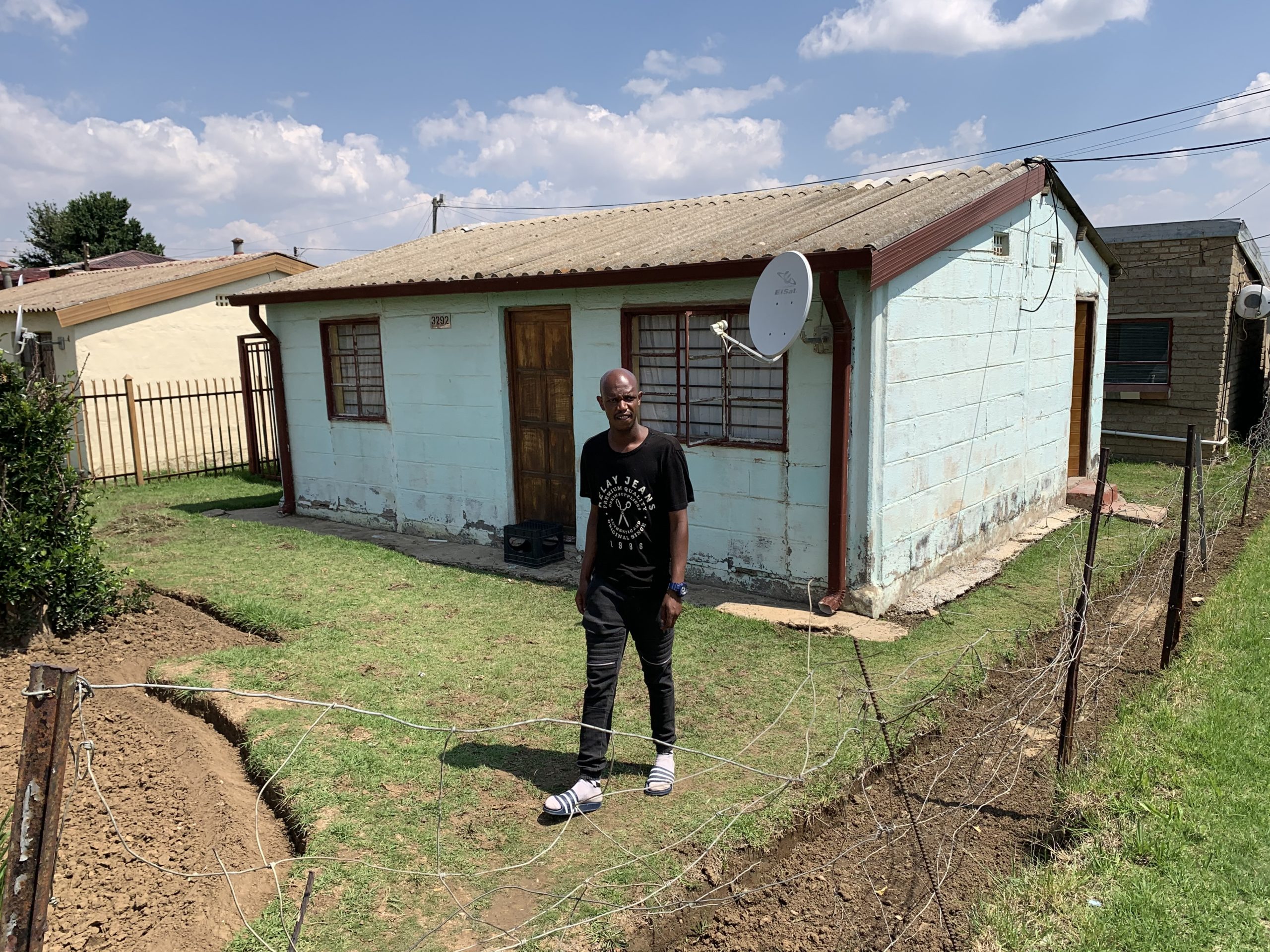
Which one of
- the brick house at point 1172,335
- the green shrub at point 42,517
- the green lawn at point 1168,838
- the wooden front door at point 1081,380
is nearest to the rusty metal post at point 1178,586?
the green lawn at point 1168,838

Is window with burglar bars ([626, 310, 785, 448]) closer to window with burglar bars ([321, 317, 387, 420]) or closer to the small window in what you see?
window with burglar bars ([321, 317, 387, 420])

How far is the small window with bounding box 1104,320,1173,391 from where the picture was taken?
14.7 m

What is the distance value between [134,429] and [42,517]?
901 cm

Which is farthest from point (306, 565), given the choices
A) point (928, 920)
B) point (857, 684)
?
point (928, 920)

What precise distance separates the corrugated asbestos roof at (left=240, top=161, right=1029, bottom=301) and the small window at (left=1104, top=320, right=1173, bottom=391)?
24.6 ft

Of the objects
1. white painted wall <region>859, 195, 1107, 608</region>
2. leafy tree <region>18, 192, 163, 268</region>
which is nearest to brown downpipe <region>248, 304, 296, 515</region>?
white painted wall <region>859, 195, 1107, 608</region>

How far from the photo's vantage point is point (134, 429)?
14219 millimetres

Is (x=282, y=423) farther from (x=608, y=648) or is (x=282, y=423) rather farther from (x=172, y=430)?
(x=608, y=648)

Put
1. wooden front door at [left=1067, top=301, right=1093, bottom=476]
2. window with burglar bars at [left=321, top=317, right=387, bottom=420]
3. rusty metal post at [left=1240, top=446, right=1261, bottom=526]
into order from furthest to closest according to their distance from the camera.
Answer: wooden front door at [left=1067, top=301, right=1093, bottom=476] < window with burglar bars at [left=321, top=317, right=387, bottom=420] < rusty metal post at [left=1240, top=446, right=1261, bottom=526]

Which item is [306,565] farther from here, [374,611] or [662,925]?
[662,925]

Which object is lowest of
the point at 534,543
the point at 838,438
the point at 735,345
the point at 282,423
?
the point at 534,543

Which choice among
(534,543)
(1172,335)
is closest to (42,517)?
(534,543)

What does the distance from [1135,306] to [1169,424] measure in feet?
6.57

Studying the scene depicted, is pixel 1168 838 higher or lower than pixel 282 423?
lower
